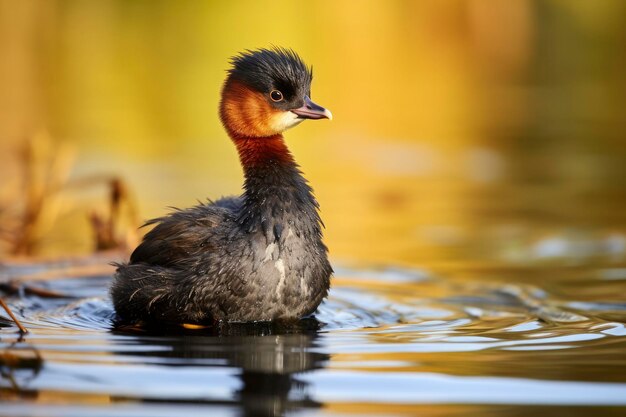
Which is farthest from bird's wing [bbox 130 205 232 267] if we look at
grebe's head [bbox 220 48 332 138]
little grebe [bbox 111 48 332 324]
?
grebe's head [bbox 220 48 332 138]

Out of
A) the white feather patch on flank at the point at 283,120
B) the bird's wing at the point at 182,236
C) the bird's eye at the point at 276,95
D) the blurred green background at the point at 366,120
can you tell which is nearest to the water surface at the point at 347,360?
the bird's wing at the point at 182,236

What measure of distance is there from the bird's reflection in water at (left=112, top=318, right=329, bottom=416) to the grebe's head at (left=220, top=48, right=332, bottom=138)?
1.28 metres

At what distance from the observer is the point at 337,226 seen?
35.0 feet

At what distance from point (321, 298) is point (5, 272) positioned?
287 centimetres

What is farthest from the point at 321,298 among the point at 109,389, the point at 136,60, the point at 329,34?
the point at 329,34

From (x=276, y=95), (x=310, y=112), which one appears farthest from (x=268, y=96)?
(x=310, y=112)

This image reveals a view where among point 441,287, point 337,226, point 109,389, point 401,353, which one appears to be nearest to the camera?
point 109,389

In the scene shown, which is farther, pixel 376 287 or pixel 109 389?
pixel 376 287

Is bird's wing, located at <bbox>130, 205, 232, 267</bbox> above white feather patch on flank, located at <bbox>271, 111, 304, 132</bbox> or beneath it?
beneath

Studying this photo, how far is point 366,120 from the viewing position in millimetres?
19312

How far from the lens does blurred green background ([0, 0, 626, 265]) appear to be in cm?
1025

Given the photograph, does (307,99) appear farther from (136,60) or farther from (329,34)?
(329,34)

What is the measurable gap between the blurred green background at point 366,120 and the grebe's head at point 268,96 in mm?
2236

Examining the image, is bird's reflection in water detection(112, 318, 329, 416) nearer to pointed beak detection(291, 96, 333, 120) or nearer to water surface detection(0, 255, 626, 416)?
water surface detection(0, 255, 626, 416)
